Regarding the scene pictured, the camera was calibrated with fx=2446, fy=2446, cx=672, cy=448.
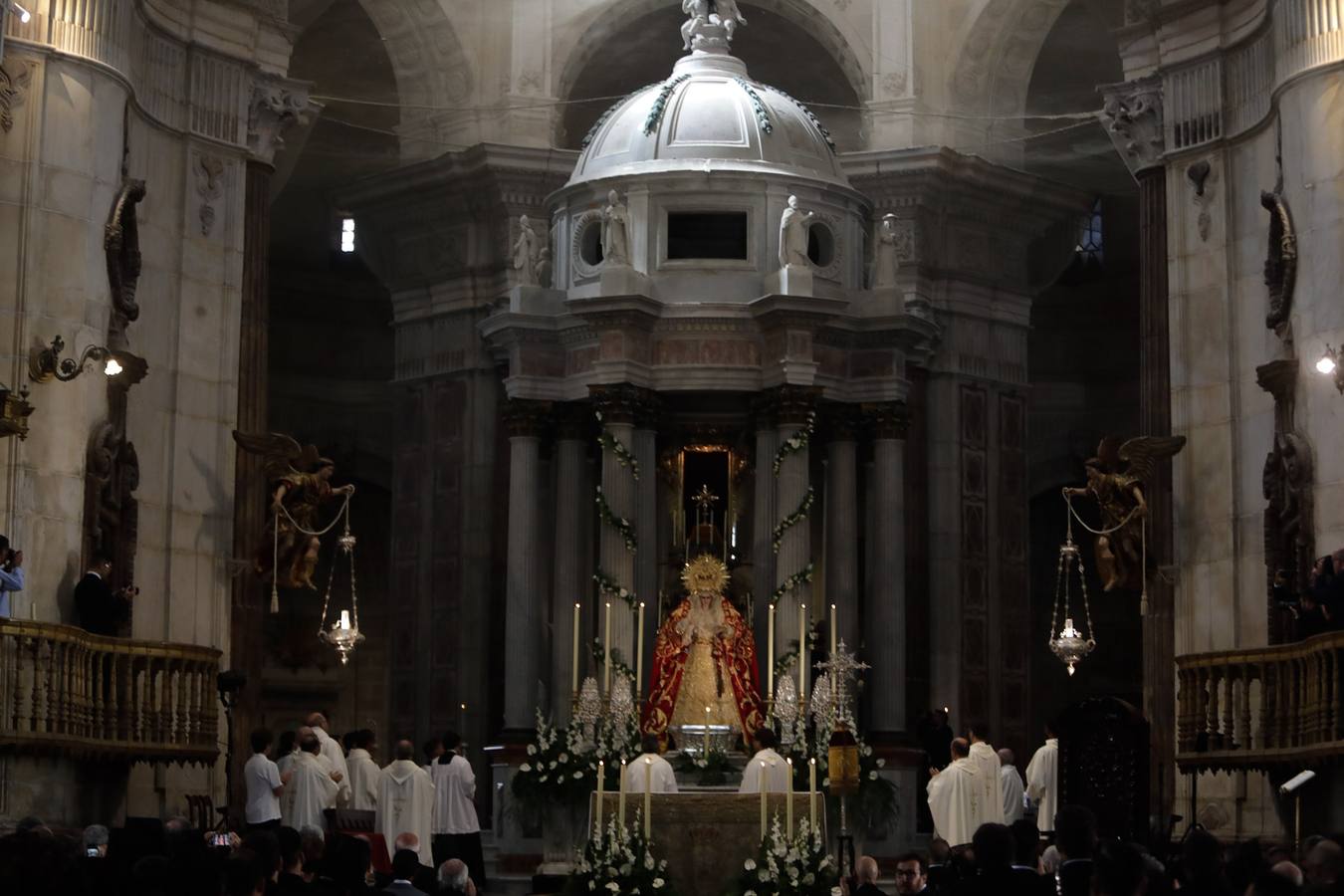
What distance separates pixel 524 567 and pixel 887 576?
412 cm

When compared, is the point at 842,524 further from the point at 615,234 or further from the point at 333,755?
the point at 333,755

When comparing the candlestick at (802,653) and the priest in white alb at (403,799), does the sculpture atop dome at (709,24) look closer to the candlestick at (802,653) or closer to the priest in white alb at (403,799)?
the candlestick at (802,653)

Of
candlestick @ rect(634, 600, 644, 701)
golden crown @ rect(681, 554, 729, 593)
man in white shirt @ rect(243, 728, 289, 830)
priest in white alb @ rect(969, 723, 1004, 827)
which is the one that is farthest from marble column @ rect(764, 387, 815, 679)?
man in white shirt @ rect(243, 728, 289, 830)

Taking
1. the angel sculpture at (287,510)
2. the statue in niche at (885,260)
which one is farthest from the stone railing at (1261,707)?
the angel sculpture at (287,510)

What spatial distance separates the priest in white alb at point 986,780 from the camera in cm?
2281

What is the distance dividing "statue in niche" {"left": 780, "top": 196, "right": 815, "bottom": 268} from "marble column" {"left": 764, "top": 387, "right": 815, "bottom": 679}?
1.47m

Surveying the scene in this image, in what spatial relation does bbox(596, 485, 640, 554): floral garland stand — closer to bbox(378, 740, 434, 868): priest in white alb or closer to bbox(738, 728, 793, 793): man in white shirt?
bbox(738, 728, 793, 793): man in white shirt

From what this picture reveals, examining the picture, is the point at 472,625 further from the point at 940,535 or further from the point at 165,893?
the point at 165,893

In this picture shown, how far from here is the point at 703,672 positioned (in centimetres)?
2661

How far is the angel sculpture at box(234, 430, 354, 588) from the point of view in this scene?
25.7 m

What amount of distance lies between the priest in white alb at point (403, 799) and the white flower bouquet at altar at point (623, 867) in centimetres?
265

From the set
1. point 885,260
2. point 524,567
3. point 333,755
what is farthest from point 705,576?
point 333,755

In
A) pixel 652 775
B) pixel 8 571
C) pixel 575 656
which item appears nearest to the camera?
pixel 8 571

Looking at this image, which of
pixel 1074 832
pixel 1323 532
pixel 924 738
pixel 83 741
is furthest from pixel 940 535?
pixel 1074 832
